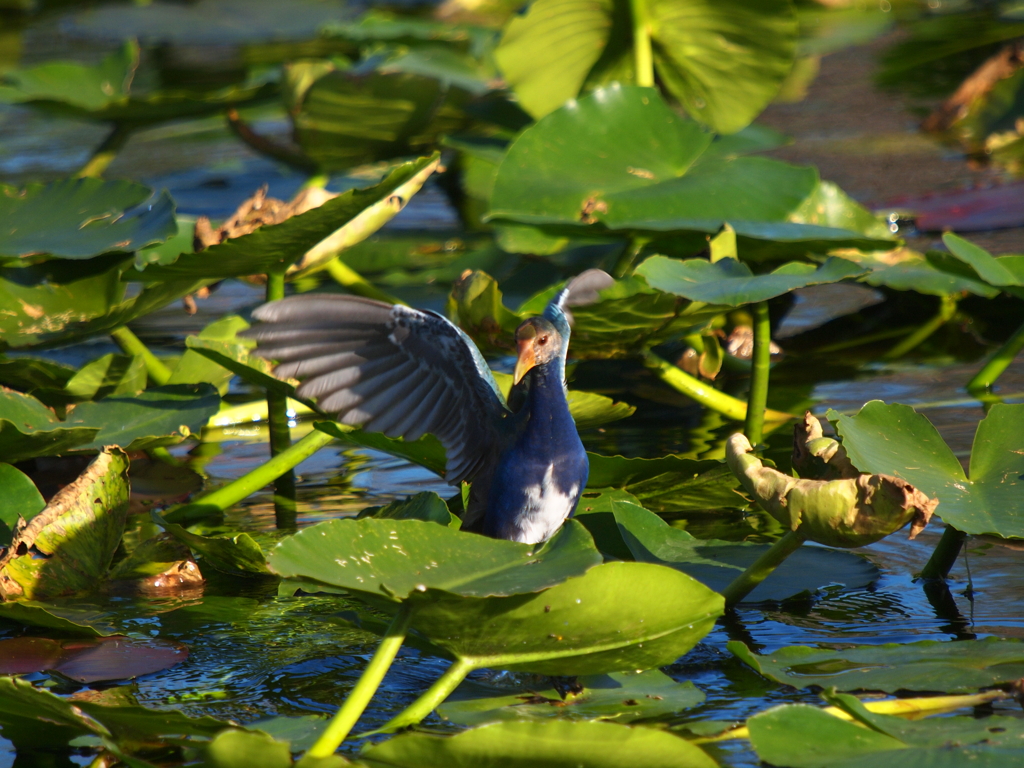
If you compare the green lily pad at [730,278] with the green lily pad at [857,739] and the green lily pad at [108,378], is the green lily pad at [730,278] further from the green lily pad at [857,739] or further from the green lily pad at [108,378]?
the green lily pad at [108,378]

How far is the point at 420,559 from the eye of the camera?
4.29 ft

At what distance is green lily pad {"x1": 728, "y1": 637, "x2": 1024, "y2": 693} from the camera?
1.42 meters

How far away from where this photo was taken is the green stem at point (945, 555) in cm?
179

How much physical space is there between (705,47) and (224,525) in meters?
1.95

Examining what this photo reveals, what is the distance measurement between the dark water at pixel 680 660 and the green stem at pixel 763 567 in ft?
0.32

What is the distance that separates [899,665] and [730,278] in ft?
2.74

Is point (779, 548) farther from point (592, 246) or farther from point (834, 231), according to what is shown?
point (592, 246)

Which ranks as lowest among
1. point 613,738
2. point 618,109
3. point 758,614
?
point 758,614

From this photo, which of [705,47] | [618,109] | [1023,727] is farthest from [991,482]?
[705,47]

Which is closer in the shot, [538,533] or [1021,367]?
[538,533]

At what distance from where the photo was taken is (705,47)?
131 inches

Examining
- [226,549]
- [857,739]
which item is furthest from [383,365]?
[857,739]

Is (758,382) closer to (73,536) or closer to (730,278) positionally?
(730,278)

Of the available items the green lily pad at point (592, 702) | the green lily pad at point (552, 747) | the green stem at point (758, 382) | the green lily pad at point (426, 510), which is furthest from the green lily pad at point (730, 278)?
the green lily pad at point (552, 747)
